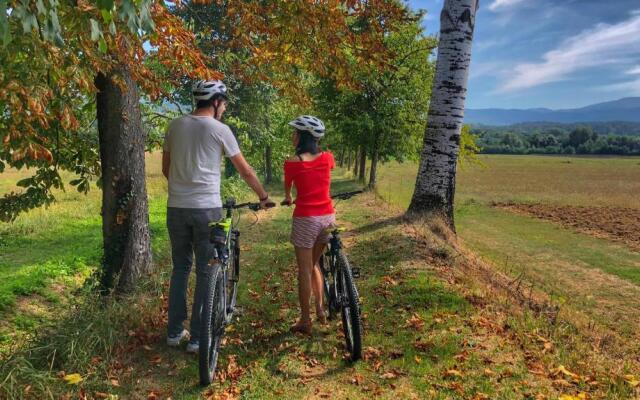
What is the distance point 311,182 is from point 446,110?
6.33 metres

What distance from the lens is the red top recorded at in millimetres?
5047

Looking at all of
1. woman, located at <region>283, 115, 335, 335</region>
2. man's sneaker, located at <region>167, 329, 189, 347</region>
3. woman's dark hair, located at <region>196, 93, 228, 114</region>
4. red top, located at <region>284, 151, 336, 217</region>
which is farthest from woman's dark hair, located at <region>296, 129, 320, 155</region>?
man's sneaker, located at <region>167, 329, 189, 347</region>

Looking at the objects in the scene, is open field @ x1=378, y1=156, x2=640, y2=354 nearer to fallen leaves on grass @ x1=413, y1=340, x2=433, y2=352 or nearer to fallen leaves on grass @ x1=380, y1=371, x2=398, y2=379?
fallen leaves on grass @ x1=413, y1=340, x2=433, y2=352

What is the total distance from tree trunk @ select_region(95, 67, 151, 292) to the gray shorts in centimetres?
301

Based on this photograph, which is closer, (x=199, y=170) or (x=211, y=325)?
(x=211, y=325)


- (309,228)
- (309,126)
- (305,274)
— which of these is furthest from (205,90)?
(305,274)

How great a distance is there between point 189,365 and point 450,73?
26.9ft

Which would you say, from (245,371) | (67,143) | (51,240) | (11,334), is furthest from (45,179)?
(51,240)

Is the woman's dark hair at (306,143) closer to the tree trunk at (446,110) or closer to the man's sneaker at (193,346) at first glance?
the man's sneaker at (193,346)

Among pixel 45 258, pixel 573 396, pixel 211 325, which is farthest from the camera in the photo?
pixel 45 258

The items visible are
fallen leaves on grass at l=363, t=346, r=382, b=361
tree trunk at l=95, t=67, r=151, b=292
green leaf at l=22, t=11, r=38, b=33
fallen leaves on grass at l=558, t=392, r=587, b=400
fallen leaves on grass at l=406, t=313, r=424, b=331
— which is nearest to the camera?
green leaf at l=22, t=11, r=38, b=33

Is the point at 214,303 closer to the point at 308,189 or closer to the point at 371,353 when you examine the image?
the point at 308,189

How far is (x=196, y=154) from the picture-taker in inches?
185

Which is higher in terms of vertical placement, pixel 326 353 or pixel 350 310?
pixel 350 310
